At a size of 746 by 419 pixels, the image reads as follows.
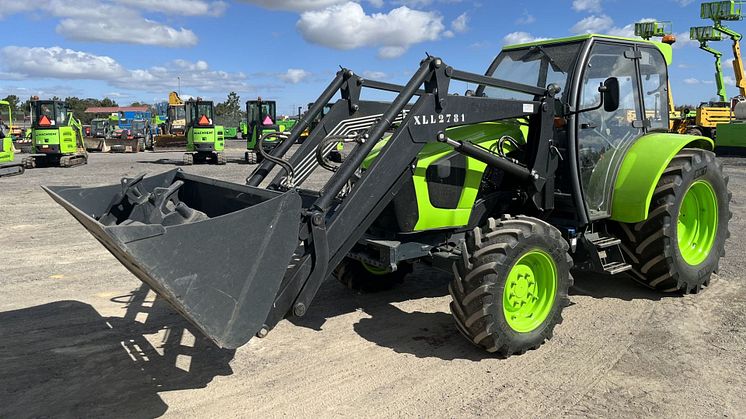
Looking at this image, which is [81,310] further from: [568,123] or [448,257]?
[568,123]

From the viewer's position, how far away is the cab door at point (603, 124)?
17.0ft

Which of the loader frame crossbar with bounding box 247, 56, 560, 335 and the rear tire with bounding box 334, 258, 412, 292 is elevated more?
the loader frame crossbar with bounding box 247, 56, 560, 335

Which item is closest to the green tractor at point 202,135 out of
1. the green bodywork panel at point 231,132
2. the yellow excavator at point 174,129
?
the yellow excavator at point 174,129

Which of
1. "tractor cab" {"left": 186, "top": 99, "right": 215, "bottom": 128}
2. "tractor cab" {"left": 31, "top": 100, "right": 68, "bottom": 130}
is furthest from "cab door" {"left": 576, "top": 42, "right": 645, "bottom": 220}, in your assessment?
"tractor cab" {"left": 31, "top": 100, "right": 68, "bottom": 130}

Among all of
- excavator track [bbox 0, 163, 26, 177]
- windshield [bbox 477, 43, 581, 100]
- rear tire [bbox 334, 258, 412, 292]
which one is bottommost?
excavator track [bbox 0, 163, 26, 177]

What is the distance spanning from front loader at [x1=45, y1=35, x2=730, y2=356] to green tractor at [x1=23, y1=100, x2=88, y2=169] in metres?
19.1

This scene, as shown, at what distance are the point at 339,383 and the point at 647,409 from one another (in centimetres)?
189

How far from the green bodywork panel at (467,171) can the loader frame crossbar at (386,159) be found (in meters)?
0.20

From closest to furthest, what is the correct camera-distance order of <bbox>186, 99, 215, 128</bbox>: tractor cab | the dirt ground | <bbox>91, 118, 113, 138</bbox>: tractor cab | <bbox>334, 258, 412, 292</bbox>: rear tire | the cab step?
1. the dirt ground
2. the cab step
3. <bbox>334, 258, 412, 292</bbox>: rear tire
4. <bbox>186, 99, 215, 128</bbox>: tractor cab
5. <bbox>91, 118, 113, 138</bbox>: tractor cab

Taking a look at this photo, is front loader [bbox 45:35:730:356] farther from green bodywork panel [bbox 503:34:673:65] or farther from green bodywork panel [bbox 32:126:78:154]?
green bodywork panel [bbox 32:126:78:154]

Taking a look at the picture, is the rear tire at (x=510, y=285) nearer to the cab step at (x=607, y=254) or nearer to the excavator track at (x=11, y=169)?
the cab step at (x=607, y=254)

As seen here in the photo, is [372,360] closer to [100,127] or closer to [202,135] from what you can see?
[202,135]

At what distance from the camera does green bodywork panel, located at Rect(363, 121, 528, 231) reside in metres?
4.58

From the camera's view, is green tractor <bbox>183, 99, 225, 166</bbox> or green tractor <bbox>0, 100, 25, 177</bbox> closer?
green tractor <bbox>0, 100, 25, 177</bbox>
